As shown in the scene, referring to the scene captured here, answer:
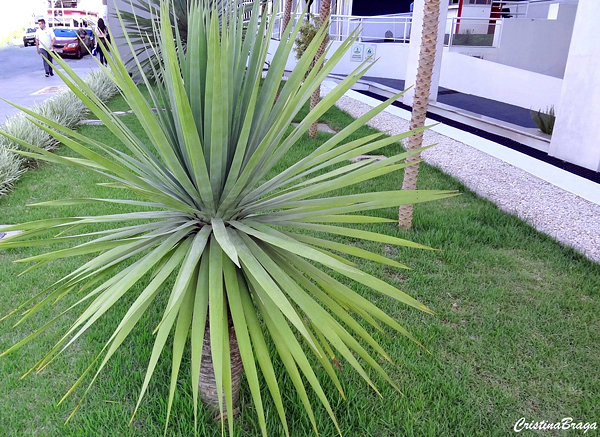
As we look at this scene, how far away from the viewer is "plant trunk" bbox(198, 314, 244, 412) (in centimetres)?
220

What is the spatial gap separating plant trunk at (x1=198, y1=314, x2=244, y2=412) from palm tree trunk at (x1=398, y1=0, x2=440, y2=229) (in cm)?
266

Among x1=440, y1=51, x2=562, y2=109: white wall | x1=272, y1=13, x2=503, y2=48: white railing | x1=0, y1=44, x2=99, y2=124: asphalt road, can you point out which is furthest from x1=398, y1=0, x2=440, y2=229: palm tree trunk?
x1=272, y1=13, x2=503, y2=48: white railing

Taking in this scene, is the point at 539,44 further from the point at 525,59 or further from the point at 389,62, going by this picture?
the point at 389,62

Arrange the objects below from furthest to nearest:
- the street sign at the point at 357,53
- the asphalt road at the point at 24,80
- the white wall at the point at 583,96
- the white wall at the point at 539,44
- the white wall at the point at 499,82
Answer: the street sign at the point at 357,53 < the white wall at the point at 539,44 < the asphalt road at the point at 24,80 < the white wall at the point at 499,82 < the white wall at the point at 583,96

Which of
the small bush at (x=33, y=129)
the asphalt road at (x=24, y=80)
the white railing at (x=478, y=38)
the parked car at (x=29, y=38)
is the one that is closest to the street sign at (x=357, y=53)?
the white railing at (x=478, y=38)

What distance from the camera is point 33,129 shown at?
24.7 ft

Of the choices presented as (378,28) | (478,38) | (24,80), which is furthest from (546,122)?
(24,80)

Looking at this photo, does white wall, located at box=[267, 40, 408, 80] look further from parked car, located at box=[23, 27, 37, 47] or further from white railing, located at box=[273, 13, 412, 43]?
parked car, located at box=[23, 27, 37, 47]

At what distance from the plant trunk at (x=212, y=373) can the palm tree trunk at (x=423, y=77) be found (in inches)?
105

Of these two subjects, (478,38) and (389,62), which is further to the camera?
(389,62)

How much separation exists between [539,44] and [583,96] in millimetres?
9193

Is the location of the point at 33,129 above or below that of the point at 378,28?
below

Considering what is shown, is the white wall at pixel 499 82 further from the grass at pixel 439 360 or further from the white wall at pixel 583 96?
the grass at pixel 439 360

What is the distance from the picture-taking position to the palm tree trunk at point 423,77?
4.26 metres
